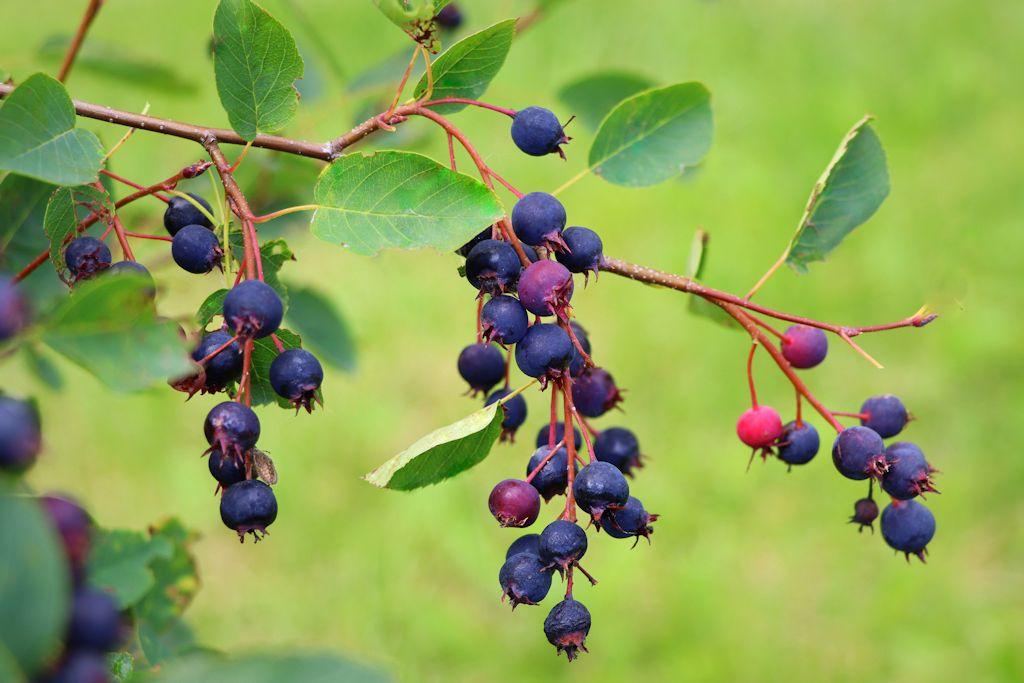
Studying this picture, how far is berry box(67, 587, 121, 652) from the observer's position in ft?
1.89

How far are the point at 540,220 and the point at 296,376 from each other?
27 centimetres

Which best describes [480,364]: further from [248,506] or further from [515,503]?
[248,506]

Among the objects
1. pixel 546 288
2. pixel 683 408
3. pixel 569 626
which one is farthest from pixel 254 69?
pixel 683 408

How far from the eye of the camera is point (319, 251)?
4.65m

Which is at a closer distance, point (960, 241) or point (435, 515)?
point (435, 515)

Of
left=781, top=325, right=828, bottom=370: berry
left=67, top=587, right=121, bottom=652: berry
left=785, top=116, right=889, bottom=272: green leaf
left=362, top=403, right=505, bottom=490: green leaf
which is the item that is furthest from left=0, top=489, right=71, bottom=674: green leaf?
left=785, top=116, right=889, bottom=272: green leaf

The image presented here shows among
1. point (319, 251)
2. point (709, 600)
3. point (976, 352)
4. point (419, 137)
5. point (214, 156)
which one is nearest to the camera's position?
point (214, 156)

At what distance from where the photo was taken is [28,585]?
0.49m

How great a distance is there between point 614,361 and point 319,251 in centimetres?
152

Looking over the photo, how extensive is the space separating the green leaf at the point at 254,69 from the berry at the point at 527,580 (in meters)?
0.54

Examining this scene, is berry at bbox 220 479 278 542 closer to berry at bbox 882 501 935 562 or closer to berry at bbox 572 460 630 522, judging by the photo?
berry at bbox 572 460 630 522

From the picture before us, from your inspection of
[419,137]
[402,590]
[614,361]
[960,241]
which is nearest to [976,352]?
[960,241]

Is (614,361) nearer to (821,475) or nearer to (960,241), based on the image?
(821,475)

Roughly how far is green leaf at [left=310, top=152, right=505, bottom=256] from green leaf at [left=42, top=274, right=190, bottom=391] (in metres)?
0.28
